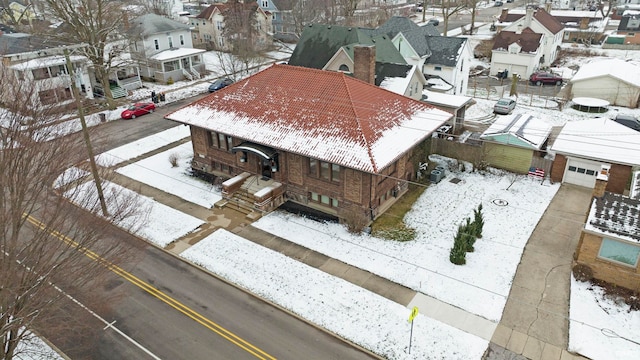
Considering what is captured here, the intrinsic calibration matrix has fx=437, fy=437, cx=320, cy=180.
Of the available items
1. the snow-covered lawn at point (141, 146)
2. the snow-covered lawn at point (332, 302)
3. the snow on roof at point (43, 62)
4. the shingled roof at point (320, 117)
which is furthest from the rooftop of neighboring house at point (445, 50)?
the snow on roof at point (43, 62)

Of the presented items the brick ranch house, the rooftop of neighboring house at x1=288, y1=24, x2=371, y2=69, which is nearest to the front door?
the brick ranch house

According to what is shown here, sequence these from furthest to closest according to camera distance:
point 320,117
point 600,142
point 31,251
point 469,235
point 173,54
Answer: point 173,54 → point 600,142 → point 320,117 → point 469,235 → point 31,251

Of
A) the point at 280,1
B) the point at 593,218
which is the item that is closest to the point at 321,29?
the point at 593,218

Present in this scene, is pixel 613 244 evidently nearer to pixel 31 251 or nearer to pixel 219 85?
pixel 31 251

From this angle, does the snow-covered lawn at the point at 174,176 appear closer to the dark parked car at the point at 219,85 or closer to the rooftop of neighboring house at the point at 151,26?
the dark parked car at the point at 219,85

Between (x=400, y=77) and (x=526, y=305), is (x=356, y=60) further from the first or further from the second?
(x=526, y=305)

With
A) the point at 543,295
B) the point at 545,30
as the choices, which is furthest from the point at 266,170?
the point at 545,30
